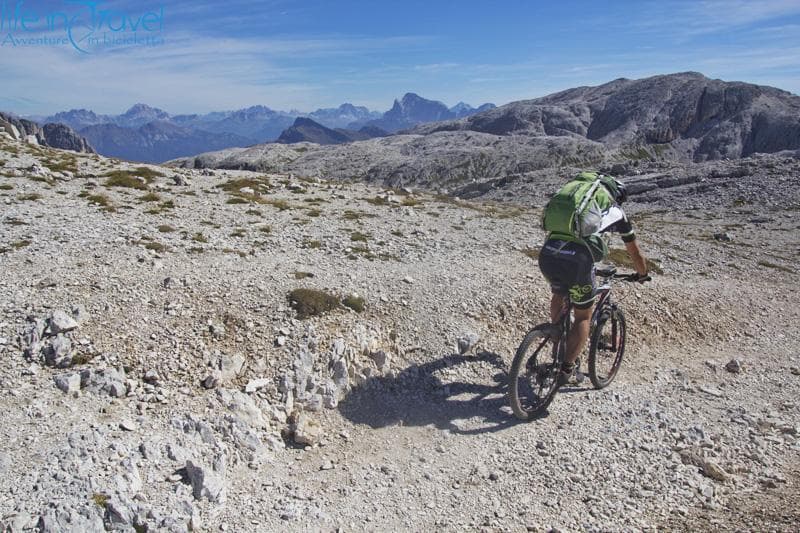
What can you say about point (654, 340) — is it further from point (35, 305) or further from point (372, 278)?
point (35, 305)

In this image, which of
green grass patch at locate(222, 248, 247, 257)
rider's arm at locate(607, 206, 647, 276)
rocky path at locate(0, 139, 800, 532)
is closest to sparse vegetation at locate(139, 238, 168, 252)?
rocky path at locate(0, 139, 800, 532)

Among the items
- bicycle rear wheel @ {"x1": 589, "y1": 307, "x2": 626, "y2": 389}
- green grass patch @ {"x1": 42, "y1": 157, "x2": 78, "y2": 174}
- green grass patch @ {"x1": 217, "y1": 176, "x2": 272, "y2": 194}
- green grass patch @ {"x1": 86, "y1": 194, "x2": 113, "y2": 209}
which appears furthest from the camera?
green grass patch @ {"x1": 217, "y1": 176, "x2": 272, "y2": 194}

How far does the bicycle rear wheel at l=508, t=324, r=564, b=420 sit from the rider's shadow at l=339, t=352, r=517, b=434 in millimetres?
463

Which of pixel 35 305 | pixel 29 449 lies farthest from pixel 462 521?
pixel 35 305

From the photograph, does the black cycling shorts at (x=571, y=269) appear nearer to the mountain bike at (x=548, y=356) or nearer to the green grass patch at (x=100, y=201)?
the mountain bike at (x=548, y=356)

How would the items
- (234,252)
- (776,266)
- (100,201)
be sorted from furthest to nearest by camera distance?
(776,266)
(100,201)
(234,252)

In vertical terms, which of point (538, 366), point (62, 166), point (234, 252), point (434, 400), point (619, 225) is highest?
point (62, 166)

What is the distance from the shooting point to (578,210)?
787 centimetres

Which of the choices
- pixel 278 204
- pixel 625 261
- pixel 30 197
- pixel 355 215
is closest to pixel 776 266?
pixel 625 261

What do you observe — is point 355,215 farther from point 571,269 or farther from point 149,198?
point 571,269

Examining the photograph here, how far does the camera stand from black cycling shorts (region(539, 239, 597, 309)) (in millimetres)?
8070

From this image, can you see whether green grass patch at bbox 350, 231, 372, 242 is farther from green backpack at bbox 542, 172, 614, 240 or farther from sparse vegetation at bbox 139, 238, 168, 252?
green backpack at bbox 542, 172, 614, 240

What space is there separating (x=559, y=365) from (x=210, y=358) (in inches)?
257

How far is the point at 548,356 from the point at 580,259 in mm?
1904
